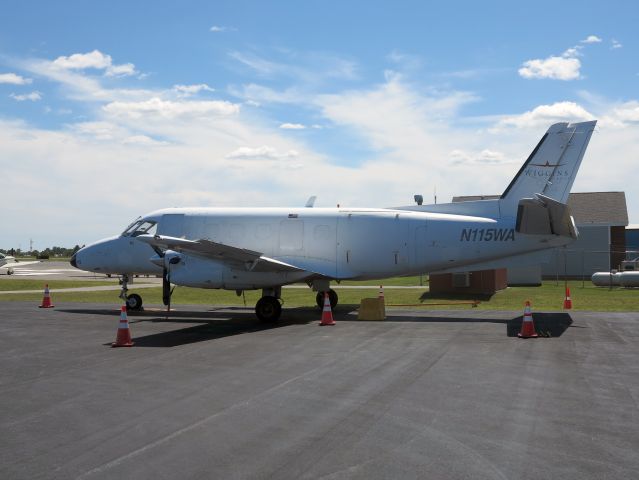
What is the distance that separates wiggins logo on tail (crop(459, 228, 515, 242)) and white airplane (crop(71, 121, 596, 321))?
0.03 meters

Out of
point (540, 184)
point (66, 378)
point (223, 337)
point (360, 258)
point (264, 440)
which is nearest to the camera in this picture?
point (264, 440)

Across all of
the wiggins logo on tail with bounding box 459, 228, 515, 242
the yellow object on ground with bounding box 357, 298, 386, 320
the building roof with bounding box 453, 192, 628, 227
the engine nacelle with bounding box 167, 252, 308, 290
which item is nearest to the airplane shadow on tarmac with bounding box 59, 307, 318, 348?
the engine nacelle with bounding box 167, 252, 308, 290

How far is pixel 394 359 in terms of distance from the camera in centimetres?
1394

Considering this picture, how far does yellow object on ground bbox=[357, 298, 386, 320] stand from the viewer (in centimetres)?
2222

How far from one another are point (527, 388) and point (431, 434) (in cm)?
344

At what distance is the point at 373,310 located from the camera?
73.2 feet

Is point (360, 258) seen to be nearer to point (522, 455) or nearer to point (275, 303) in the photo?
point (275, 303)

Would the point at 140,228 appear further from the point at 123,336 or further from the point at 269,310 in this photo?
the point at 123,336

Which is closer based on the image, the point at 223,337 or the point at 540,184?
the point at 223,337

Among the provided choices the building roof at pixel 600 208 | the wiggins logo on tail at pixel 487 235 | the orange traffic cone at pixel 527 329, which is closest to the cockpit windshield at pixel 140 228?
the wiggins logo on tail at pixel 487 235

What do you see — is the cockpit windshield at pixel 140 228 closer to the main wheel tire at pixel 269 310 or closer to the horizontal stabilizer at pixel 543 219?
the main wheel tire at pixel 269 310

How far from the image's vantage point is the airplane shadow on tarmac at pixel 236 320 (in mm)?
18031

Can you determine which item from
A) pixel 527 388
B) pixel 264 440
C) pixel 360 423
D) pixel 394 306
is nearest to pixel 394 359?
pixel 527 388

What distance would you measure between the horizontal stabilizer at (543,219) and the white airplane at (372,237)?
3 cm
